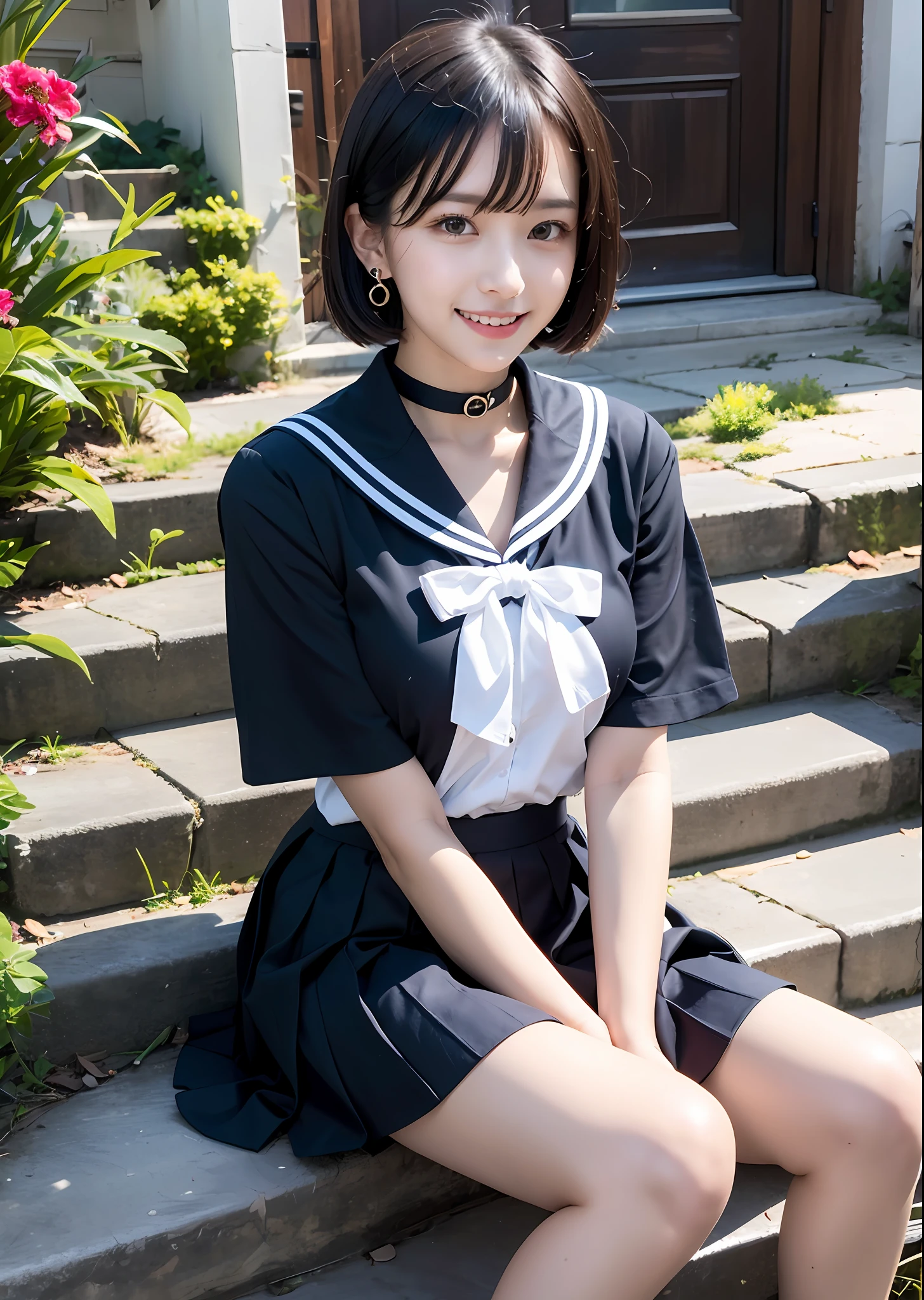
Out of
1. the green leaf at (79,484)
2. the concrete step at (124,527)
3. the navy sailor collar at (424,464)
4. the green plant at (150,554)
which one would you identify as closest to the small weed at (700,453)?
the concrete step at (124,527)

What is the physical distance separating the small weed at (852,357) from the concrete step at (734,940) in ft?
7.46

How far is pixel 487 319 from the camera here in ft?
5.24

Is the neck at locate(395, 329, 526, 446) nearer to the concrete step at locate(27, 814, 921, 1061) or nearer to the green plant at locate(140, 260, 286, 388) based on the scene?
the concrete step at locate(27, 814, 921, 1061)

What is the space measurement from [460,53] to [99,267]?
1.20 meters

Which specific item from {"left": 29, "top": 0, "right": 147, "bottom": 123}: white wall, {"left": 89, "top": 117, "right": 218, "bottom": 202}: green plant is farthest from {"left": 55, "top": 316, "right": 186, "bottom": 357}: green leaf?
{"left": 29, "top": 0, "right": 147, "bottom": 123}: white wall

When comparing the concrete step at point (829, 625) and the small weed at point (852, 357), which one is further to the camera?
the small weed at point (852, 357)

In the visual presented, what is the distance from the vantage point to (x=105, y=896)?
2.11 meters

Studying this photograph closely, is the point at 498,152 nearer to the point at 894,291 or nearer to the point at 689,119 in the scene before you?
the point at 689,119

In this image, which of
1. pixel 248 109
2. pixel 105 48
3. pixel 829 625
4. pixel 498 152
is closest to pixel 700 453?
pixel 829 625

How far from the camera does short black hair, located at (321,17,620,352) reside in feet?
4.94

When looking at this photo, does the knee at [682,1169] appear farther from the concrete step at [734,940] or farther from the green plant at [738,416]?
the green plant at [738,416]

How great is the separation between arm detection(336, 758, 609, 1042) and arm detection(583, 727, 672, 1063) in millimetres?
47

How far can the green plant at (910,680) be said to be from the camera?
9.36ft

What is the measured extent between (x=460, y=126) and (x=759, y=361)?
10.2ft
